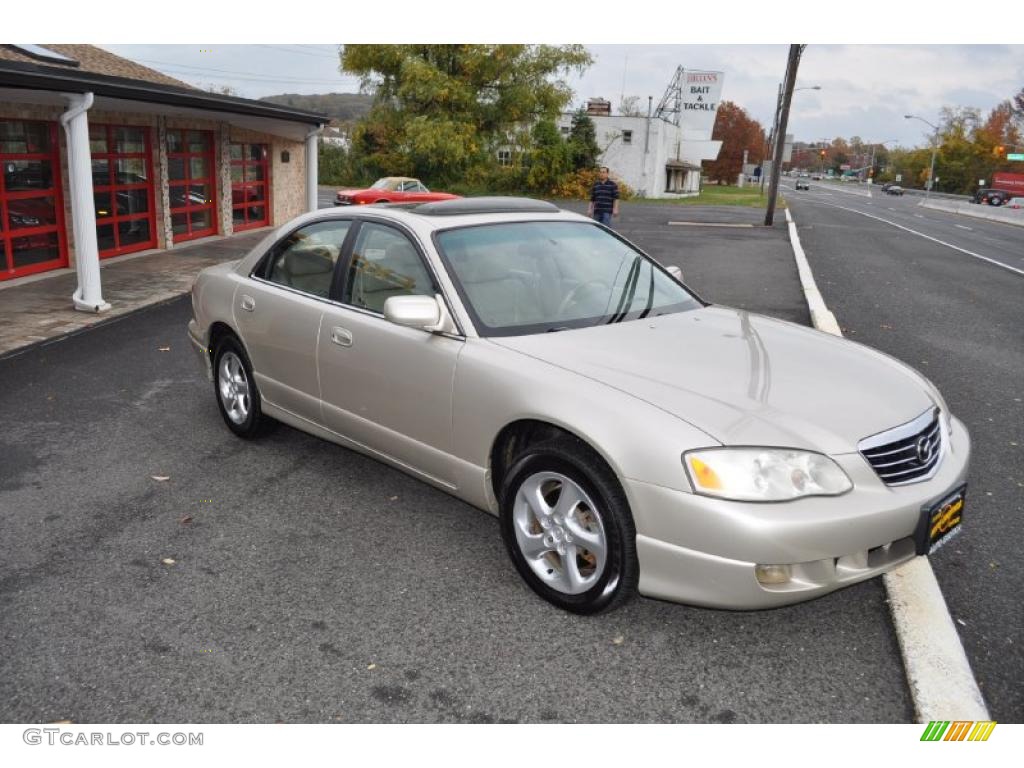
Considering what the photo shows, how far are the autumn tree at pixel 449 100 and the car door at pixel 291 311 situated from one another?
4429cm

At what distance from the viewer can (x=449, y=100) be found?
49.2 m

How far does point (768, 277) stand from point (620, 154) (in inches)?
1817

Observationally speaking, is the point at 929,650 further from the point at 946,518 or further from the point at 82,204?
the point at 82,204

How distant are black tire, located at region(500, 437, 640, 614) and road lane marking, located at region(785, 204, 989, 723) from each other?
3.49 feet

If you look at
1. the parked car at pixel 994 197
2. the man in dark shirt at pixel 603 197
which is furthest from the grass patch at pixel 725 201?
the man in dark shirt at pixel 603 197

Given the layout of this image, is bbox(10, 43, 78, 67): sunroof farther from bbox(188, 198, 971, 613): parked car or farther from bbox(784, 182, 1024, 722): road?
bbox(784, 182, 1024, 722): road

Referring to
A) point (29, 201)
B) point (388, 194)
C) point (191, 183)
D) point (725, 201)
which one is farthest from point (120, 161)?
point (725, 201)

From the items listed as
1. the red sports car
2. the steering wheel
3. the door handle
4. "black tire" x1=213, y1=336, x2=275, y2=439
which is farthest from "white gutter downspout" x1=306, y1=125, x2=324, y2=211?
the steering wheel

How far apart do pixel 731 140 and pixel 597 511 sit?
142960 millimetres

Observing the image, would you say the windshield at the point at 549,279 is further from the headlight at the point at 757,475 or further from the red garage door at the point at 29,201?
the red garage door at the point at 29,201

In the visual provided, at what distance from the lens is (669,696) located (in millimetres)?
3029

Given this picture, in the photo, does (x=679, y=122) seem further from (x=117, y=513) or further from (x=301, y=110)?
(x=117, y=513)

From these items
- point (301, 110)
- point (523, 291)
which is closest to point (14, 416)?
point (523, 291)

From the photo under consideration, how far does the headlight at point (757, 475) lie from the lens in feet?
10.1
